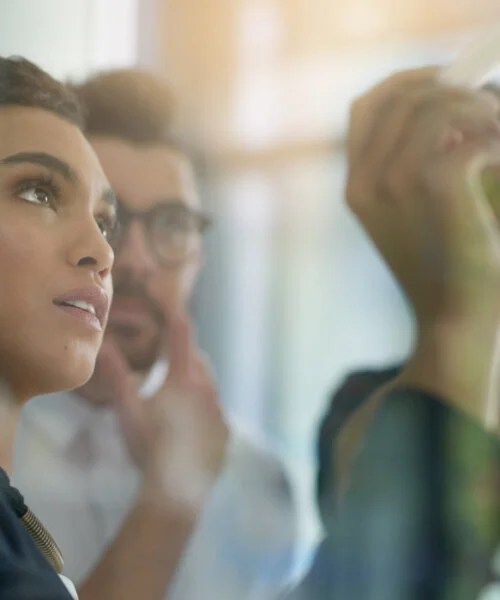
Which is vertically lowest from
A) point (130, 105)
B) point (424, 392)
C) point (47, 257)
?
point (424, 392)

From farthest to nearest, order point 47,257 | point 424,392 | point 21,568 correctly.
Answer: point 424,392
point 47,257
point 21,568

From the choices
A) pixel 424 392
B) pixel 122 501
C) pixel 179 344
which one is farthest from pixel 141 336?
pixel 424 392

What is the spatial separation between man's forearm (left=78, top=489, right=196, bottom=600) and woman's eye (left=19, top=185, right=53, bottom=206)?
0.84 feet

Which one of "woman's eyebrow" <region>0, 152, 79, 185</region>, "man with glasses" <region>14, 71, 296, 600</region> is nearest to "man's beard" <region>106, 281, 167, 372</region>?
"man with glasses" <region>14, 71, 296, 600</region>

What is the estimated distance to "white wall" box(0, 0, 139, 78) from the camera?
0.60m

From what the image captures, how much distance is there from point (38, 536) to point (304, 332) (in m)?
0.28

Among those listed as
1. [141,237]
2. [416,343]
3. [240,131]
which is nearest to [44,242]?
[141,237]

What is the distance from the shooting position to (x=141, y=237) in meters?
0.63

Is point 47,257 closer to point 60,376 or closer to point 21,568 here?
point 60,376

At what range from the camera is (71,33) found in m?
0.62

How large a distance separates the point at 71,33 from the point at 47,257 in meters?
0.21

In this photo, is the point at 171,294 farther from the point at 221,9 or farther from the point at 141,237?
the point at 221,9

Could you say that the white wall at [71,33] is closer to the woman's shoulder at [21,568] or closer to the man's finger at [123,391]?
the man's finger at [123,391]

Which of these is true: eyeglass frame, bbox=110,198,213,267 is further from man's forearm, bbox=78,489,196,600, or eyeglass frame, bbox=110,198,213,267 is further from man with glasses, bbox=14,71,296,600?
man's forearm, bbox=78,489,196,600
